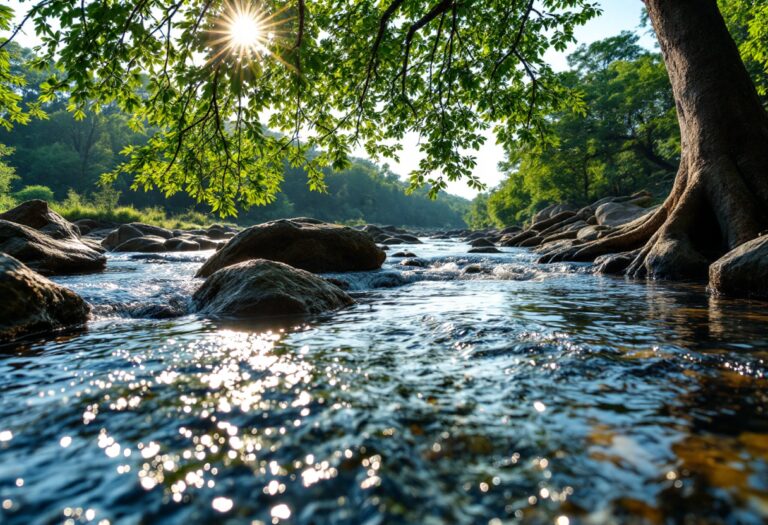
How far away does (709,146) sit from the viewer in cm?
728

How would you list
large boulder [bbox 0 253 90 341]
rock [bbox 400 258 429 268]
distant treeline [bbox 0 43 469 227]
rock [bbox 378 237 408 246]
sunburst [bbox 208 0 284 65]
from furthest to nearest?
distant treeline [bbox 0 43 469 227]
rock [bbox 378 237 408 246]
rock [bbox 400 258 429 268]
sunburst [bbox 208 0 284 65]
large boulder [bbox 0 253 90 341]

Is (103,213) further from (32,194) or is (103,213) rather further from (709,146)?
(709,146)

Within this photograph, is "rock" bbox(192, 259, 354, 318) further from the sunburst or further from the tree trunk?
the tree trunk

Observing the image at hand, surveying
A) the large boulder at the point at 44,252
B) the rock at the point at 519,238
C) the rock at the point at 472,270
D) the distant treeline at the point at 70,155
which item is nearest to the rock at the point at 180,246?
the large boulder at the point at 44,252

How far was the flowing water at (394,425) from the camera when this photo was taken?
1308 millimetres

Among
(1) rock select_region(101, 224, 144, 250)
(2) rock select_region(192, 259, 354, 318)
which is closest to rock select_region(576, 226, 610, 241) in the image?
(2) rock select_region(192, 259, 354, 318)

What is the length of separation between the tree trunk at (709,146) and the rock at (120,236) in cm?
2033

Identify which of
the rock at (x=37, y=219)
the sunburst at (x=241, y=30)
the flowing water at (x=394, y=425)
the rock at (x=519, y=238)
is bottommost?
the flowing water at (x=394, y=425)

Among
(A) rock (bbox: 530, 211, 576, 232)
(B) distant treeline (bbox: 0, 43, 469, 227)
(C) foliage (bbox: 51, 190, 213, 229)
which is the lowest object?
(A) rock (bbox: 530, 211, 576, 232)

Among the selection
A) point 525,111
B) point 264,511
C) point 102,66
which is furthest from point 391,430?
point 525,111

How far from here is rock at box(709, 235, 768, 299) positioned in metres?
4.96

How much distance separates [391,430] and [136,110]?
259 inches

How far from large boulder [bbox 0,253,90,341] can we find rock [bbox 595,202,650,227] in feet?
69.6

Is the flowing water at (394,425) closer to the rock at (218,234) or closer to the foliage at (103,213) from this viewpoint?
the rock at (218,234)
